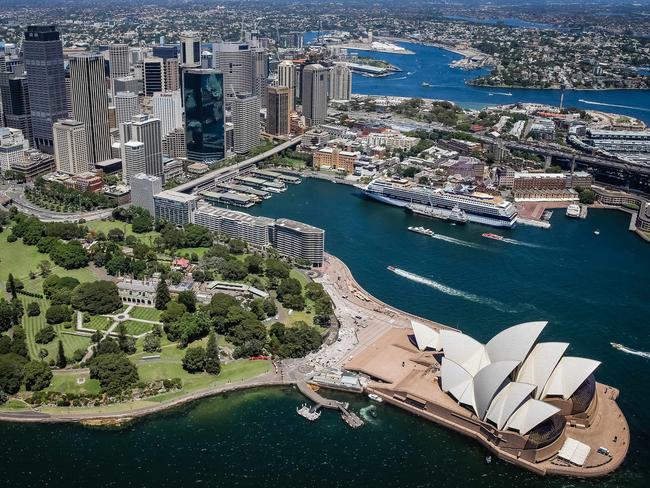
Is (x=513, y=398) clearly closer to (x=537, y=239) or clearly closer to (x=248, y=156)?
(x=537, y=239)

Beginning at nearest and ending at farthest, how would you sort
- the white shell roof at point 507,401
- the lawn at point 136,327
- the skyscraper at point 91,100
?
the white shell roof at point 507,401, the lawn at point 136,327, the skyscraper at point 91,100

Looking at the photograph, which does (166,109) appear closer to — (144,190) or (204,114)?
(204,114)

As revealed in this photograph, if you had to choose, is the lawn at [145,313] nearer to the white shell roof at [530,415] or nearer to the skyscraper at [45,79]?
the white shell roof at [530,415]

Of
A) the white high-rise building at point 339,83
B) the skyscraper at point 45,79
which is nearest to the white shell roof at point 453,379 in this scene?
the skyscraper at point 45,79

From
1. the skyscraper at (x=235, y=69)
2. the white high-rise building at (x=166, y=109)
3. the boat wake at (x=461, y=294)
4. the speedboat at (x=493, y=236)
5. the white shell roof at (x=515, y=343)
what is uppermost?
the skyscraper at (x=235, y=69)

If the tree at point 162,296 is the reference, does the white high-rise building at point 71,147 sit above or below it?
above

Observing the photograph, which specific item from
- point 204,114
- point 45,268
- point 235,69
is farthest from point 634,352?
point 235,69

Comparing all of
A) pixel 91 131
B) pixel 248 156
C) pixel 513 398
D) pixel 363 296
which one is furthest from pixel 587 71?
pixel 513 398
